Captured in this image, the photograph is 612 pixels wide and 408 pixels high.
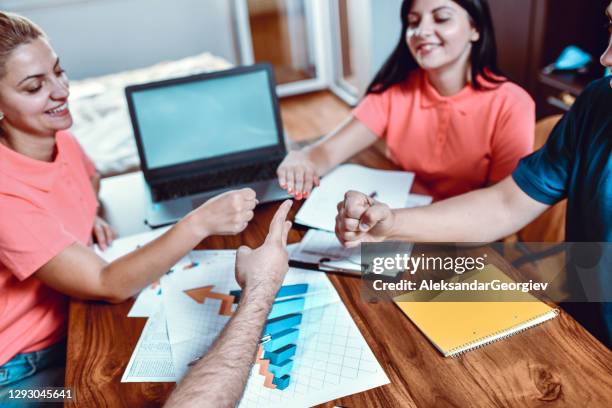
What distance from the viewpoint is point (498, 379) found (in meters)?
0.80

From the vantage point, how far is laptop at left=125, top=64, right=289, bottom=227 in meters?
1.54

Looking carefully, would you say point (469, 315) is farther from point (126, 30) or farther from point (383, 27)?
point (126, 30)

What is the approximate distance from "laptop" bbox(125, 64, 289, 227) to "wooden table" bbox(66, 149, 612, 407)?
0.60m

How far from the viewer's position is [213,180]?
1.57 m

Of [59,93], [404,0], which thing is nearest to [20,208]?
[59,93]

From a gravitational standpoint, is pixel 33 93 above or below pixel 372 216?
above

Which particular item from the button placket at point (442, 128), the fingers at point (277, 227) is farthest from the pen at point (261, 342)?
the button placket at point (442, 128)

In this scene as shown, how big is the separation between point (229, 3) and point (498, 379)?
4004 millimetres

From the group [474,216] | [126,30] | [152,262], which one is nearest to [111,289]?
[152,262]

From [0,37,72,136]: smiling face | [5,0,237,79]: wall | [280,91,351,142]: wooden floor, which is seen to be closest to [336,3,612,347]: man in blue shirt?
[0,37,72,136]: smiling face

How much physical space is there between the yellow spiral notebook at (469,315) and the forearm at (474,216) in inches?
7.1

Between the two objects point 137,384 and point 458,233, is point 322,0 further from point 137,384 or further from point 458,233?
point 137,384

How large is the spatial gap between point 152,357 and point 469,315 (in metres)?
0.54

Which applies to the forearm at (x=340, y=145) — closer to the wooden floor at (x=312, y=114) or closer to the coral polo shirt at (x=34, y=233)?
the coral polo shirt at (x=34, y=233)
